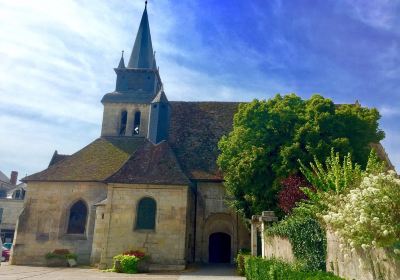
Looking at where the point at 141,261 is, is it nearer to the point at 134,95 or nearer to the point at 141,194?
the point at 141,194

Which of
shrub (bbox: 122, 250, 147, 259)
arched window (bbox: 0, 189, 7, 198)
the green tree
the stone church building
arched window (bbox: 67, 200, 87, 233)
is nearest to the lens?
the green tree

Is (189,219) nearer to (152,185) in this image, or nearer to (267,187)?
(152,185)

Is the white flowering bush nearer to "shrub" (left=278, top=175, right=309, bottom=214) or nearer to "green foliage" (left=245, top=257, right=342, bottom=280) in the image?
"green foliage" (left=245, top=257, right=342, bottom=280)

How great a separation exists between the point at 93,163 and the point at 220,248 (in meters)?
11.0

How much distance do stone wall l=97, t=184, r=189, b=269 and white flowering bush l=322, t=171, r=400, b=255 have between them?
49.0ft

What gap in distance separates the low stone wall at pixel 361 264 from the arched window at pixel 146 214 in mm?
14002

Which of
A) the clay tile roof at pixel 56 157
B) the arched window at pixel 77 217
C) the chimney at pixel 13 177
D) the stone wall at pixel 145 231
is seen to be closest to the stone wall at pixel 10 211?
the chimney at pixel 13 177

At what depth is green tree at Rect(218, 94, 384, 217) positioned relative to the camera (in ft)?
54.6

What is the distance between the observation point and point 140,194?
69.7ft

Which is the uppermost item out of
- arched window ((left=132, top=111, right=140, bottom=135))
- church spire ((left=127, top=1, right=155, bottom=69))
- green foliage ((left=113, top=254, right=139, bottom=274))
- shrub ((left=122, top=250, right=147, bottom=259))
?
church spire ((left=127, top=1, right=155, bottom=69))

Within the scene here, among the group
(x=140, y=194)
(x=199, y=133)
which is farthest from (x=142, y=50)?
(x=140, y=194)

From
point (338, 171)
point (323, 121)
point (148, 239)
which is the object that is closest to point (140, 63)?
point (148, 239)

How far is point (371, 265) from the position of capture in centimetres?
650

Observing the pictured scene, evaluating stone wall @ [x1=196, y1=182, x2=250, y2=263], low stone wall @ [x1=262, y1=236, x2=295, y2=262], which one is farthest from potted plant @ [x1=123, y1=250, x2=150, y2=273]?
low stone wall @ [x1=262, y1=236, x2=295, y2=262]
